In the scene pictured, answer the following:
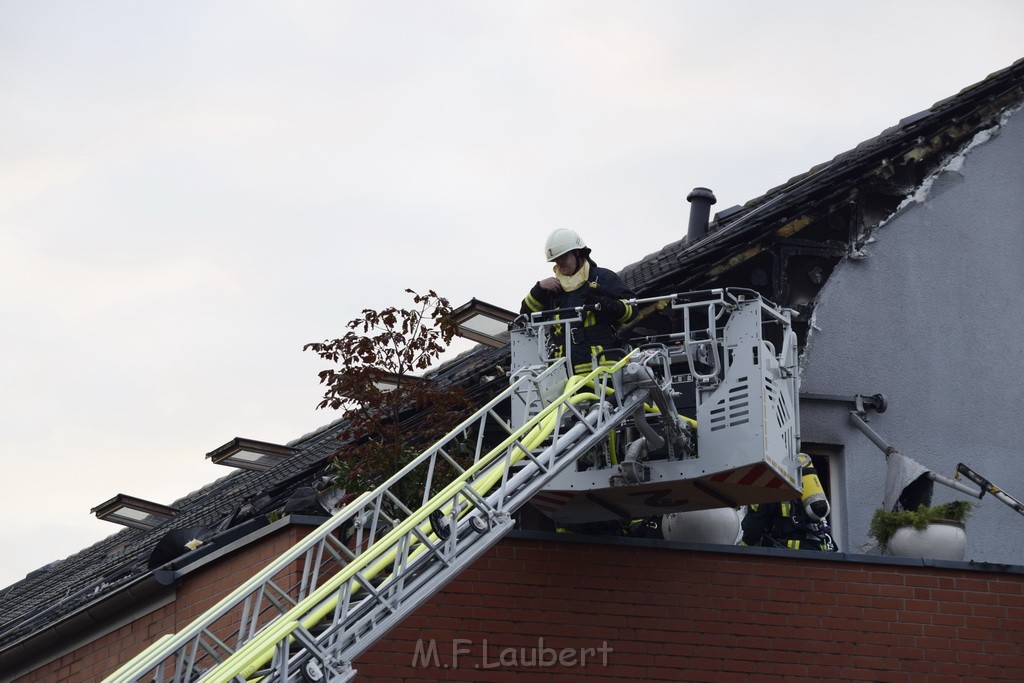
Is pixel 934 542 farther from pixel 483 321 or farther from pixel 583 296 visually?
pixel 483 321

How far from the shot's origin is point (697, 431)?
1201cm

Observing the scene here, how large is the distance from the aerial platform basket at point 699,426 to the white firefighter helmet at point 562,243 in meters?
0.47

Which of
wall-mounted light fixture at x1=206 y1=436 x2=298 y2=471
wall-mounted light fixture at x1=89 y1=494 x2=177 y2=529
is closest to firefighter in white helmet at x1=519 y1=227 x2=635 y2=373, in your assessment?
wall-mounted light fixture at x1=206 y1=436 x2=298 y2=471

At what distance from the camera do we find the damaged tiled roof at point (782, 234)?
14.8m

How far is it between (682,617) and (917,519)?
220 cm

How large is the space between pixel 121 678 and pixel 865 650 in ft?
19.2

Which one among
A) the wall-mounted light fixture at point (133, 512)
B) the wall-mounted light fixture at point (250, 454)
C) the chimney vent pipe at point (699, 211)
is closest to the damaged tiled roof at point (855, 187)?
the chimney vent pipe at point (699, 211)

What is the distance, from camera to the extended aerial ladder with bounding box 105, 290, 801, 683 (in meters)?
9.92

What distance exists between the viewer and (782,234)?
589 inches

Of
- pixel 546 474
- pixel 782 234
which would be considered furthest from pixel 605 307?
pixel 782 234

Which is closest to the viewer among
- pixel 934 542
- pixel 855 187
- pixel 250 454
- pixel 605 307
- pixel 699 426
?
pixel 699 426

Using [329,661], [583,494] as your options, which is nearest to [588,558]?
[583,494]

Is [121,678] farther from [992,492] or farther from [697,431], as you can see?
[992,492]

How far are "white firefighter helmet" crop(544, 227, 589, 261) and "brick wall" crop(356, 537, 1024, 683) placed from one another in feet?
7.11
